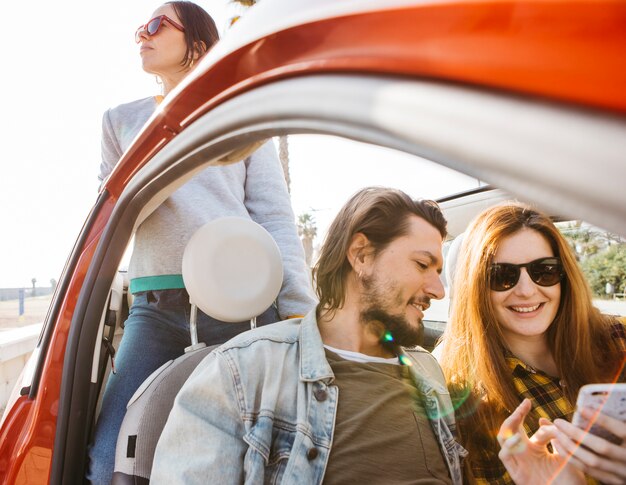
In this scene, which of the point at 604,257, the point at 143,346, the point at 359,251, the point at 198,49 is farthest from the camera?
the point at 359,251

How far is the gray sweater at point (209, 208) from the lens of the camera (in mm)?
1748

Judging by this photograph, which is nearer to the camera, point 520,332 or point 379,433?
point 379,433

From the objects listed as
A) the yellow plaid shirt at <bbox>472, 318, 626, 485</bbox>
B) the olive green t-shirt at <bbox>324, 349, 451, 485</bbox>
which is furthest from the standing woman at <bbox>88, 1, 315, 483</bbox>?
the yellow plaid shirt at <bbox>472, 318, 626, 485</bbox>

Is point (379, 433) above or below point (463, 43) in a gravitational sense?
below

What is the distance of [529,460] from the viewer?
1.38m

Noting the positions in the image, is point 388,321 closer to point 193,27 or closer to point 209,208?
point 209,208

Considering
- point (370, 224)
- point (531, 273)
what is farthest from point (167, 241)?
point (531, 273)

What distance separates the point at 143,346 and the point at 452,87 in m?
1.56

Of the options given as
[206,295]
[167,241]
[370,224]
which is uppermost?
[370,224]

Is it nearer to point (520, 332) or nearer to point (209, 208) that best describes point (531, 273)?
point (520, 332)

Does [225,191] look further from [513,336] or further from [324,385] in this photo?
[513,336]

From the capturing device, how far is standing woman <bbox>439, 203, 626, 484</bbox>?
67.4 inches

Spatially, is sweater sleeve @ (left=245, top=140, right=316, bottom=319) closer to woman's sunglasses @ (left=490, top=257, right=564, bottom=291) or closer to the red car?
woman's sunglasses @ (left=490, top=257, right=564, bottom=291)

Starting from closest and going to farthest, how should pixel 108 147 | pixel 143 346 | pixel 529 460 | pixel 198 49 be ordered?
pixel 529 460 < pixel 143 346 < pixel 198 49 < pixel 108 147
